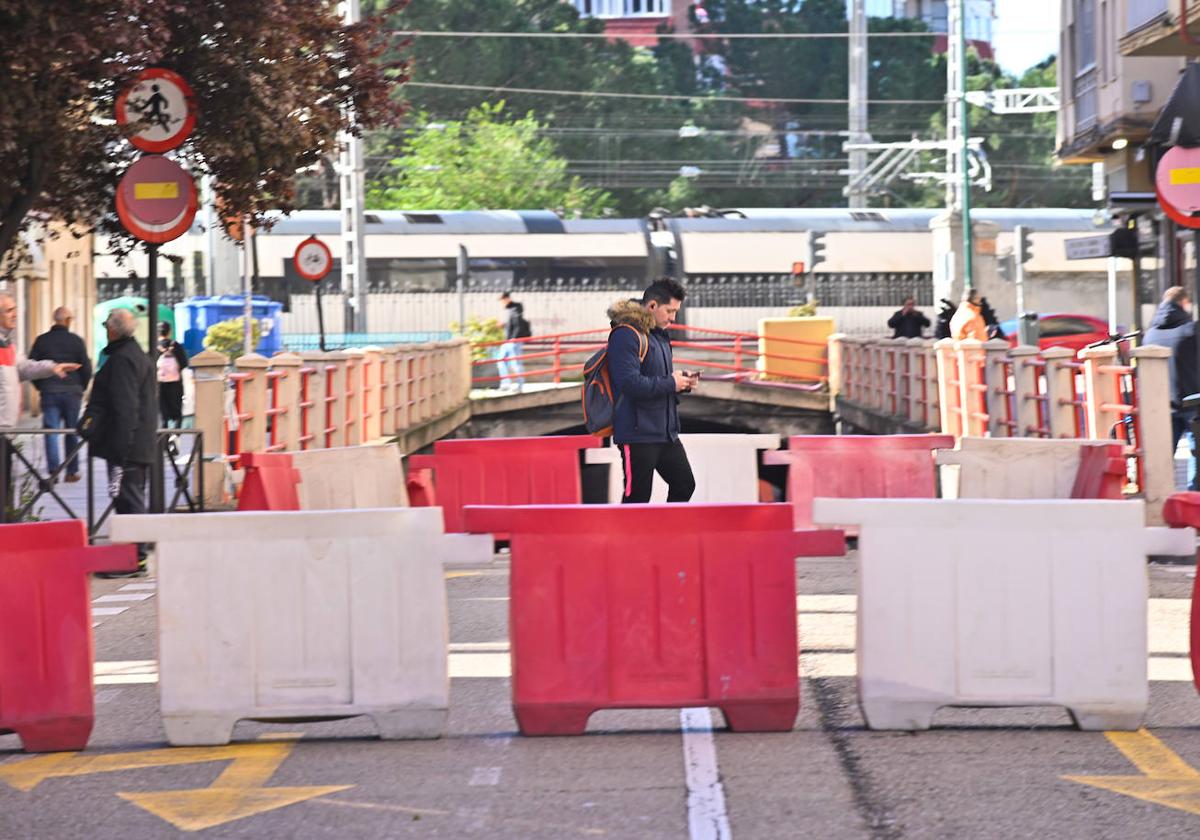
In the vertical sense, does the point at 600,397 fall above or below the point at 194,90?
below

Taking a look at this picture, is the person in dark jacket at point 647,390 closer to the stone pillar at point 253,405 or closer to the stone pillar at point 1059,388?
the stone pillar at point 1059,388

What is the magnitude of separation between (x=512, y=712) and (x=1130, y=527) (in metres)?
2.35

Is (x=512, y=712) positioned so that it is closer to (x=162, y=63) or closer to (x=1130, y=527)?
(x=1130, y=527)

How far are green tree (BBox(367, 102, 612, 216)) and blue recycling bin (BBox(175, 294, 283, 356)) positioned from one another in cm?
2675

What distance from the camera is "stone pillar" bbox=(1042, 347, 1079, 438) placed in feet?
54.0

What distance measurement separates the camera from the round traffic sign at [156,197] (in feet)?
45.3

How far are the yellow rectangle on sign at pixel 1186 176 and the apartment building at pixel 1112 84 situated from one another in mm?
11773

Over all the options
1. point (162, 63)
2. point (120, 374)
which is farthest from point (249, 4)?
point (120, 374)

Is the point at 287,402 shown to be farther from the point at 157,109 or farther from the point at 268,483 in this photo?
the point at 268,483

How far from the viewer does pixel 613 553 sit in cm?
745

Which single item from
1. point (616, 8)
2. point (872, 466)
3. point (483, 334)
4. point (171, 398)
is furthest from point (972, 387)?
point (616, 8)

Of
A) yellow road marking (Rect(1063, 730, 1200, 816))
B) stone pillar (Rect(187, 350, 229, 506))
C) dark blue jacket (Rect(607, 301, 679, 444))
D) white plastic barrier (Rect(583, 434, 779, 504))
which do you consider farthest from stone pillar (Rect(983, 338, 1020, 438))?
yellow road marking (Rect(1063, 730, 1200, 816))

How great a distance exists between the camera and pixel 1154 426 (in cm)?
1463

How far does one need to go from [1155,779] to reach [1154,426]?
8437mm
